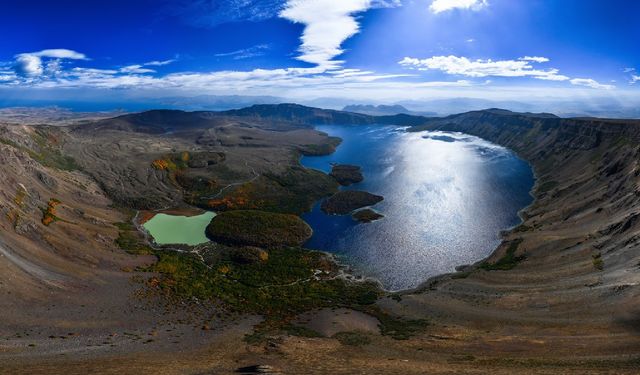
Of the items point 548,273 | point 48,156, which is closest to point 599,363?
point 548,273

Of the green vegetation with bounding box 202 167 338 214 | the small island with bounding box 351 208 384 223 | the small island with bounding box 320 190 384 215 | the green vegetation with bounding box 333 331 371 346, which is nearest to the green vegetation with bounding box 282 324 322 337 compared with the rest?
the green vegetation with bounding box 333 331 371 346

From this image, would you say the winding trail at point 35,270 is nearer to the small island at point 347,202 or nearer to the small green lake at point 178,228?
the small green lake at point 178,228

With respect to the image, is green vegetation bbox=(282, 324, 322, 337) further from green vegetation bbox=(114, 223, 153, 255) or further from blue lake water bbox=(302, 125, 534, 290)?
green vegetation bbox=(114, 223, 153, 255)

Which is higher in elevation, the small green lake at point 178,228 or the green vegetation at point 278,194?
the green vegetation at point 278,194

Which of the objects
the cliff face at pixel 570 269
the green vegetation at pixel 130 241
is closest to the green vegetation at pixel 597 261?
the cliff face at pixel 570 269

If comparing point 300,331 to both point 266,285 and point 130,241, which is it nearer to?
point 266,285

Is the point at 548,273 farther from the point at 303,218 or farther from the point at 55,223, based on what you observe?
the point at 55,223

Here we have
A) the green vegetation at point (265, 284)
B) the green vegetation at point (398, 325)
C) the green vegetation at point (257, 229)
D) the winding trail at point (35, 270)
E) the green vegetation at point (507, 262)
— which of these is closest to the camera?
the green vegetation at point (398, 325)
